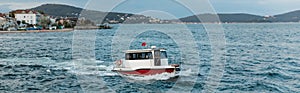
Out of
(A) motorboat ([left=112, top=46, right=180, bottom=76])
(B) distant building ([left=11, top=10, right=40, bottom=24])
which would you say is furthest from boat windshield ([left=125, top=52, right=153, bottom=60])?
(B) distant building ([left=11, top=10, right=40, bottom=24])

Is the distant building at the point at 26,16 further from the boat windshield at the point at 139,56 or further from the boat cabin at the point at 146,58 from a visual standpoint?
the boat cabin at the point at 146,58

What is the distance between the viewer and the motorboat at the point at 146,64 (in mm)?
32312

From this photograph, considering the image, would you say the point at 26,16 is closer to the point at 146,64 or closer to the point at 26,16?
the point at 26,16

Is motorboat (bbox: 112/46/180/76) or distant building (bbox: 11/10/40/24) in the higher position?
distant building (bbox: 11/10/40/24)

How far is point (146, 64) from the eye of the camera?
109 feet

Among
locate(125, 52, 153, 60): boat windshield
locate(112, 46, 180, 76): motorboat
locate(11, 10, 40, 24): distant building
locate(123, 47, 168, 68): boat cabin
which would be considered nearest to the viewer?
locate(112, 46, 180, 76): motorboat

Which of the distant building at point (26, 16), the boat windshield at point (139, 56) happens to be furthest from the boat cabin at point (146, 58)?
the distant building at point (26, 16)

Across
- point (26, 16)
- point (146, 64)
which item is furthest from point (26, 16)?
point (146, 64)

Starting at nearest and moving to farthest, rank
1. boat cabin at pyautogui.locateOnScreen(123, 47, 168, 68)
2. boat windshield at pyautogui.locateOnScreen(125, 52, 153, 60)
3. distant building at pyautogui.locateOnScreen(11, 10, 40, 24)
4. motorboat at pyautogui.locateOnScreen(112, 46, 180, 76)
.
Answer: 1. motorboat at pyautogui.locateOnScreen(112, 46, 180, 76)
2. boat cabin at pyautogui.locateOnScreen(123, 47, 168, 68)
3. boat windshield at pyautogui.locateOnScreen(125, 52, 153, 60)
4. distant building at pyautogui.locateOnScreen(11, 10, 40, 24)

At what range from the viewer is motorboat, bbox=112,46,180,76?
3231 cm

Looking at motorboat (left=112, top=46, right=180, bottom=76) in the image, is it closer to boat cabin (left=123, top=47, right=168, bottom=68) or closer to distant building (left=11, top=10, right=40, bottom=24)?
boat cabin (left=123, top=47, right=168, bottom=68)

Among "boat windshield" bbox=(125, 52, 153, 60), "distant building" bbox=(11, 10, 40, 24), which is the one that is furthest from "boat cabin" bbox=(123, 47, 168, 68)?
"distant building" bbox=(11, 10, 40, 24)

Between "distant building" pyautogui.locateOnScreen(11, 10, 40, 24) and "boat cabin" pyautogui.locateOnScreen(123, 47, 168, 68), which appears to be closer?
"boat cabin" pyautogui.locateOnScreen(123, 47, 168, 68)

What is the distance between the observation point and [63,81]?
31188 mm
